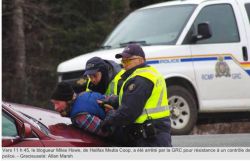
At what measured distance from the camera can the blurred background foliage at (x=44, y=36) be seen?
16.2 meters

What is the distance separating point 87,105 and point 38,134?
61cm

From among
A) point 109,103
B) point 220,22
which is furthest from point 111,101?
point 220,22

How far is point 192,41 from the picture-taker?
403 inches

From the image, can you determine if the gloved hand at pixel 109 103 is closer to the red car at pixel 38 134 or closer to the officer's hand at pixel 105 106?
the officer's hand at pixel 105 106

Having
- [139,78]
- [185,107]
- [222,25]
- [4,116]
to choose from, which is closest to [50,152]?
[4,116]

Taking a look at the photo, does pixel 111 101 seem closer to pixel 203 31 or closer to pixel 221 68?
pixel 203 31

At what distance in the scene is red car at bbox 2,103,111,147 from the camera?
5.71 m

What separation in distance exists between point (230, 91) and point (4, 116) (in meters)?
5.18

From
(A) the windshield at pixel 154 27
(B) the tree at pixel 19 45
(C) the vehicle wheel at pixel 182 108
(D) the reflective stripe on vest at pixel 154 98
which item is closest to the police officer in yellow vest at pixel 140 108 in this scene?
(D) the reflective stripe on vest at pixel 154 98

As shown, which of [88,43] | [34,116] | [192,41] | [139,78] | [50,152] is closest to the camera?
[50,152]

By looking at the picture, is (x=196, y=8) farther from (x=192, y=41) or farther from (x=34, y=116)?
(x=34, y=116)

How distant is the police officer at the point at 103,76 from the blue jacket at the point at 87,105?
0.30 meters

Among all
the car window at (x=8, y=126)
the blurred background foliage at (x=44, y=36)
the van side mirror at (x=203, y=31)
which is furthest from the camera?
the blurred background foliage at (x=44, y=36)

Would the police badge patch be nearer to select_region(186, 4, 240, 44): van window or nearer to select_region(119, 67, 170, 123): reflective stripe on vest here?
select_region(186, 4, 240, 44): van window
